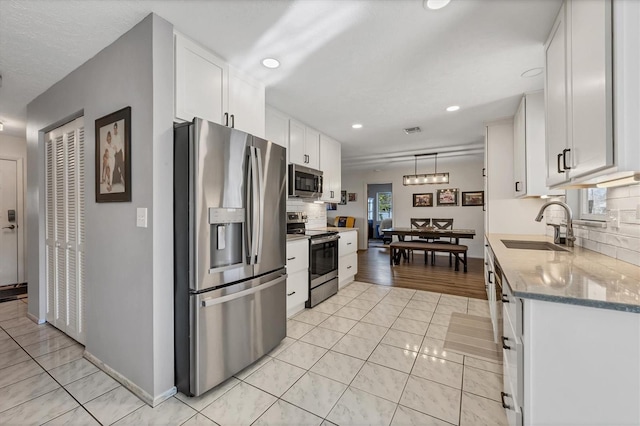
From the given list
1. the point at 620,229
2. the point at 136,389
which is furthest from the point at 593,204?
the point at 136,389

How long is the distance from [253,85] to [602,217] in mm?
2970

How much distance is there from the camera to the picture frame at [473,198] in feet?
23.7

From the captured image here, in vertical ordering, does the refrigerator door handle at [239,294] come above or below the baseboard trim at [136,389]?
above

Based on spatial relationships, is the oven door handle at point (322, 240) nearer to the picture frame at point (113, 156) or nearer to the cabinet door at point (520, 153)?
the picture frame at point (113, 156)

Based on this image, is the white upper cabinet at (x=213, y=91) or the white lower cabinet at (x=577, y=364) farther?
the white upper cabinet at (x=213, y=91)

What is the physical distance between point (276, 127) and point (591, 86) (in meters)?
2.80

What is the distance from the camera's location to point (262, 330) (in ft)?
6.97

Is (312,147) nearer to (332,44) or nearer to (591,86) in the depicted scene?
(332,44)

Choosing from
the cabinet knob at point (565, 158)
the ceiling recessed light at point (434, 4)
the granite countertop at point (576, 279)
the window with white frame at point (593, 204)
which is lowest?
the granite countertop at point (576, 279)

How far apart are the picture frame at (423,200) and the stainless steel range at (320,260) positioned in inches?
198

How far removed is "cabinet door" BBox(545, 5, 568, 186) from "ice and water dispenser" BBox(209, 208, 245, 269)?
6.67 feet

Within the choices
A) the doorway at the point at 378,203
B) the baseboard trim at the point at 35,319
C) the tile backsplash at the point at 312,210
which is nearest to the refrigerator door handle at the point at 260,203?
the tile backsplash at the point at 312,210

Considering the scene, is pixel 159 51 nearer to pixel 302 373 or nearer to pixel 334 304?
pixel 302 373

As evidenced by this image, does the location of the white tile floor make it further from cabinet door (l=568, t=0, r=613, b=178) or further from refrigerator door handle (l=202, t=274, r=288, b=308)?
cabinet door (l=568, t=0, r=613, b=178)
